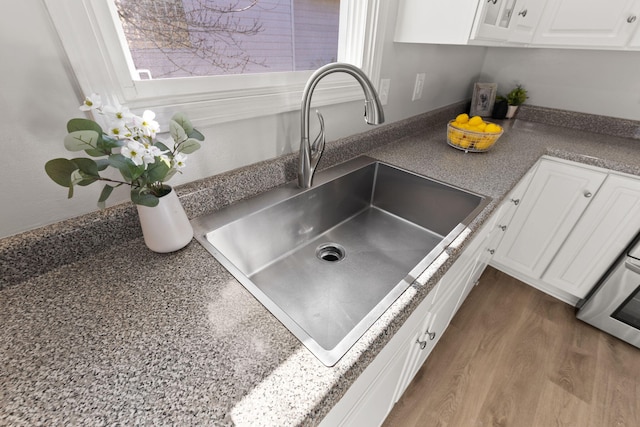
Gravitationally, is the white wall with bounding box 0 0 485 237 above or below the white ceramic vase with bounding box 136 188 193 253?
above

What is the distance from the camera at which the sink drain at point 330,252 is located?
3.11ft

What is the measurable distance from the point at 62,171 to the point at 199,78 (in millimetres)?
394

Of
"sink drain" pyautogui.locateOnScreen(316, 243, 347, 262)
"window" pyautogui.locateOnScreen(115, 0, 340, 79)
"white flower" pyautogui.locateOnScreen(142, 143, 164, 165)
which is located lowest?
"sink drain" pyautogui.locateOnScreen(316, 243, 347, 262)

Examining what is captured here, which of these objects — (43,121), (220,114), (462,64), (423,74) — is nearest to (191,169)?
(220,114)

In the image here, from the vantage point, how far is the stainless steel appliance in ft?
4.04

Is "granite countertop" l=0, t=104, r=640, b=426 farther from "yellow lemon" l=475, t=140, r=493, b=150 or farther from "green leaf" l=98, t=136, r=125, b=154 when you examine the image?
"yellow lemon" l=475, t=140, r=493, b=150

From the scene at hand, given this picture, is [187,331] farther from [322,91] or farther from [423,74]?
[423,74]

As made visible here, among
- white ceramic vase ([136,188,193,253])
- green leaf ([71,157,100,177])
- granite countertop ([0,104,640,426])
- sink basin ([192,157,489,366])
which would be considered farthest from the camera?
sink basin ([192,157,489,366])

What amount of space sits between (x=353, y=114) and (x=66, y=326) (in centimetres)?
108

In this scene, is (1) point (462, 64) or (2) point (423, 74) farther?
(1) point (462, 64)

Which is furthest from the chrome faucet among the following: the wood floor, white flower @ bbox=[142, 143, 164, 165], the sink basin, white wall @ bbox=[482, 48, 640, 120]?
white wall @ bbox=[482, 48, 640, 120]

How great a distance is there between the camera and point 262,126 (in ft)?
2.83

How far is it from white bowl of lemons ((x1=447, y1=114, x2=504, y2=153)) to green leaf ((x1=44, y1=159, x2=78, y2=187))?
1336 mm

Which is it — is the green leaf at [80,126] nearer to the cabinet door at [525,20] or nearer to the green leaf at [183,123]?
the green leaf at [183,123]
